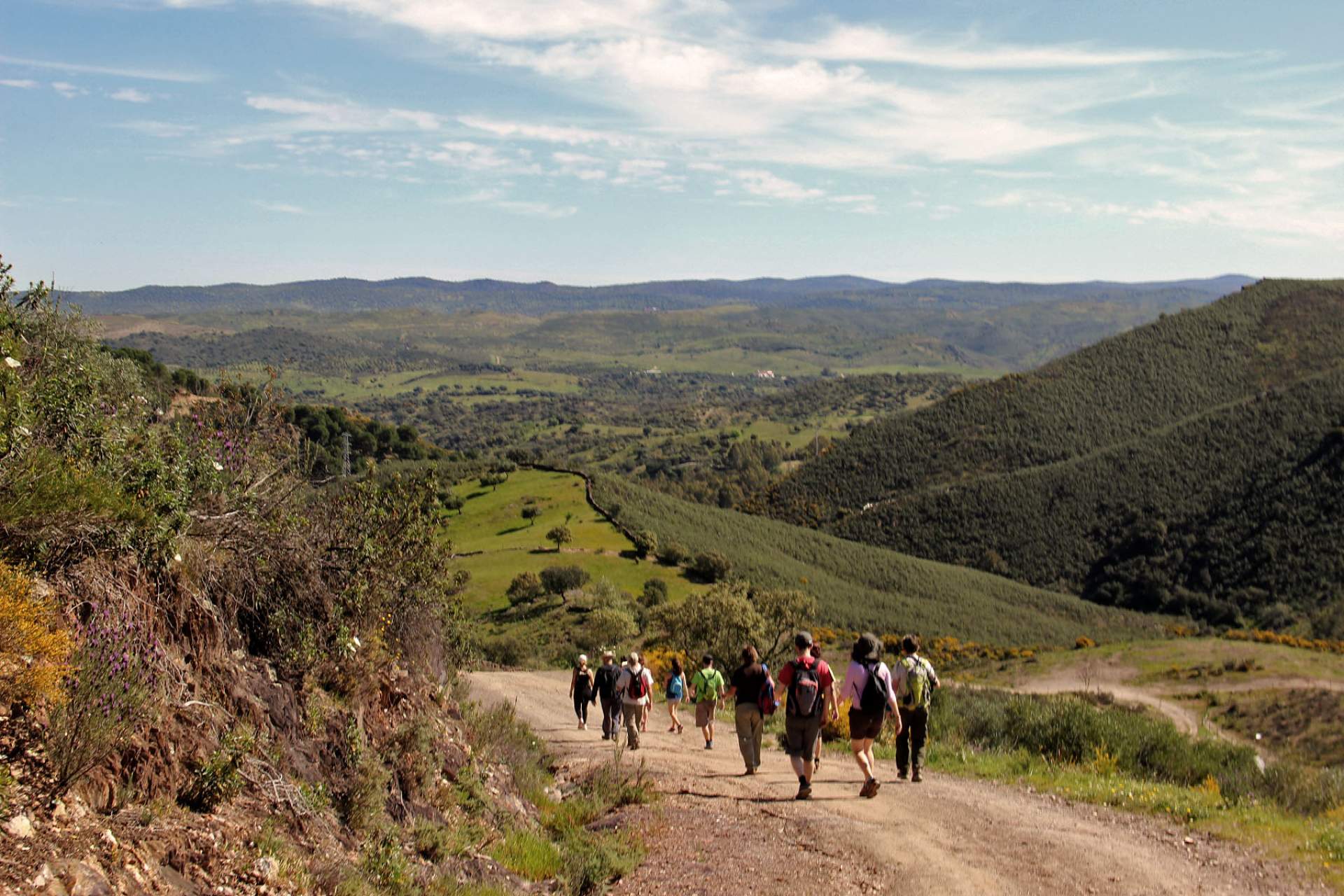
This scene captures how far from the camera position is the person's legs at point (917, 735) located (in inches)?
403

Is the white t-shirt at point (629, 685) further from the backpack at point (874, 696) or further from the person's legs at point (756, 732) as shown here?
the backpack at point (874, 696)

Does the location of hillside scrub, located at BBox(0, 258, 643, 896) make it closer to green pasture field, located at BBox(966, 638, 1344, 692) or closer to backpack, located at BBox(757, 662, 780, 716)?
backpack, located at BBox(757, 662, 780, 716)

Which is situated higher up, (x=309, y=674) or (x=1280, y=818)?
(x=309, y=674)

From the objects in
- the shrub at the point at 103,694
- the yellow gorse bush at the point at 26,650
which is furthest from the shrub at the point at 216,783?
the yellow gorse bush at the point at 26,650

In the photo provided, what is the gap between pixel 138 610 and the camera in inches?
231

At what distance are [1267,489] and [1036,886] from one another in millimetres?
74036

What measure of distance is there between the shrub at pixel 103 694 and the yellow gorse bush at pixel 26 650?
0.36ft

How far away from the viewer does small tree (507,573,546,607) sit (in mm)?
42000

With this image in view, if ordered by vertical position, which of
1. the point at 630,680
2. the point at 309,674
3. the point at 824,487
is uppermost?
the point at 309,674

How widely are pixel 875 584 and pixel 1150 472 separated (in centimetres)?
3003

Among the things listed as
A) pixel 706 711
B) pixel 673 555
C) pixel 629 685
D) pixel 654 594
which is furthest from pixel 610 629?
pixel 673 555

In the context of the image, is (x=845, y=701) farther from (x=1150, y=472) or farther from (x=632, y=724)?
(x=1150, y=472)

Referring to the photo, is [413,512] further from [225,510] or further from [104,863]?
[104,863]

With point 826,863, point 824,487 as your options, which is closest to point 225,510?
point 826,863
